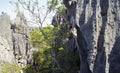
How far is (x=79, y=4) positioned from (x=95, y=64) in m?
4.24

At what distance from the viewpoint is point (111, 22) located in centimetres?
1513

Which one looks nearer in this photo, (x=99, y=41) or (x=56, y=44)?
(x=99, y=41)

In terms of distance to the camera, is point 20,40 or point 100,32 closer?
point 100,32

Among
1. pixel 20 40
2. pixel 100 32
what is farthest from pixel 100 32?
pixel 20 40

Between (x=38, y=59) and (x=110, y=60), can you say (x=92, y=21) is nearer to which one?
(x=110, y=60)

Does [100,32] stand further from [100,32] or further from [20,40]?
[20,40]

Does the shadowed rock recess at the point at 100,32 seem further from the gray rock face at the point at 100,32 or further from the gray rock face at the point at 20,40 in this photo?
the gray rock face at the point at 20,40

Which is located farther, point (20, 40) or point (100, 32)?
point (20, 40)

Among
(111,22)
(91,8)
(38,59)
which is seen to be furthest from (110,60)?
(38,59)

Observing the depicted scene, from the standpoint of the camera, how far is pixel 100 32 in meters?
16.0

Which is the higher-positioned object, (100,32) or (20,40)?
(100,32)

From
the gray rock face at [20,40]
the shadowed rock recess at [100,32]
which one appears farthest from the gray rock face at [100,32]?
the gray rock face at [20,40]

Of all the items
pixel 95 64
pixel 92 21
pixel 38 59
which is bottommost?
pixel 38 59

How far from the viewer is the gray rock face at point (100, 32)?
48.0 feet
